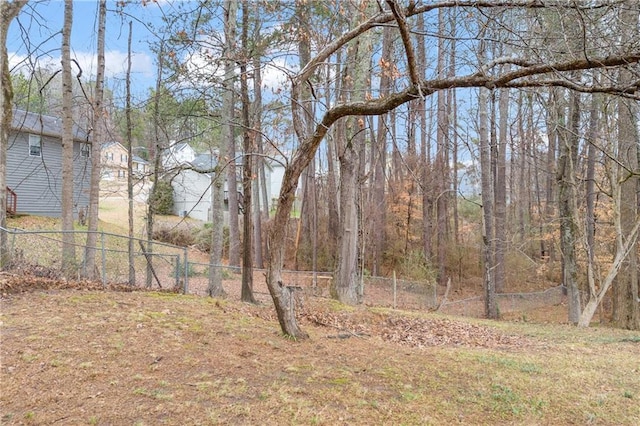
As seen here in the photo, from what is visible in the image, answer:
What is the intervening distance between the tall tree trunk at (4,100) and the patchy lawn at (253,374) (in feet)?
3.95

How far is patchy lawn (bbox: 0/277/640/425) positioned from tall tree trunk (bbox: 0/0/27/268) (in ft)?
3.95

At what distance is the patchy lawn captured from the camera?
2773 millimetres

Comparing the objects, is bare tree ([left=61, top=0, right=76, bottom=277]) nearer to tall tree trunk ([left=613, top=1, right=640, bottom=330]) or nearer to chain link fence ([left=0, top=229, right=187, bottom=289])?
chain link fence ([left=0, top=229, right=187, bottom=289])

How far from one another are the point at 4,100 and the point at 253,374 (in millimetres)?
5054

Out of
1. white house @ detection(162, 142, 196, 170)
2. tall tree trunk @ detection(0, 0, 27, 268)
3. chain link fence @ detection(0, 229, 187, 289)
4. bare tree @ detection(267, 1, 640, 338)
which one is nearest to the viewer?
bare tree @ detection(267, 1, 640, 338)

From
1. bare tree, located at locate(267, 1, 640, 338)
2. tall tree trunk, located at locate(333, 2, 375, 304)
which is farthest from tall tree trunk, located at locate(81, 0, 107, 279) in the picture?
bare tree, located at locate(267, 1, 640, 338)

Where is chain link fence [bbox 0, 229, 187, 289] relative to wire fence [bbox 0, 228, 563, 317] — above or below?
above

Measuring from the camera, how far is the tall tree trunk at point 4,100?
5117mm

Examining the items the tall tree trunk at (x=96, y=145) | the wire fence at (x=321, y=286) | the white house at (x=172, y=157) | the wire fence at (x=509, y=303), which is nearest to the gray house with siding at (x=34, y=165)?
the wire fence at (x=321, y=286)

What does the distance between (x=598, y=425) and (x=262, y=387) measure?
2550mm

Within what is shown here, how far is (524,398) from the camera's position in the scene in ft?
11.5

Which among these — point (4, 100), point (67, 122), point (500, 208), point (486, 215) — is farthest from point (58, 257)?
point (500, 208)

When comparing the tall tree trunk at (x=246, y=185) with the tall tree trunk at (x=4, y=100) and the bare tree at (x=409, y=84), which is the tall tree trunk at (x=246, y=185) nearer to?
the bare tree at (x=409, y=84)

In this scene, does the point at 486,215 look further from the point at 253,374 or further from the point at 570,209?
the point at 253,374
